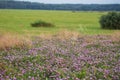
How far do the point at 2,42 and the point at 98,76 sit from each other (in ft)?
24.7

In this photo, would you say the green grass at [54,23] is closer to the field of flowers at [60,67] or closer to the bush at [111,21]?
the bush at [111,21]

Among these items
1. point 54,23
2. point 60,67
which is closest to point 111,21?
point 54,23

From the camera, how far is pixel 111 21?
41.9 metres

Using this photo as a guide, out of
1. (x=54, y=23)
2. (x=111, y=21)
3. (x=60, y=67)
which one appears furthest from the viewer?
(x=54, y=23)

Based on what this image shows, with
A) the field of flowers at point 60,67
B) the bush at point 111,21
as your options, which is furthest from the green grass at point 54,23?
the field of flowers at point 60,67

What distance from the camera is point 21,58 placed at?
40.8ft

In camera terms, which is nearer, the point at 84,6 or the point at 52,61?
the point at 52,61

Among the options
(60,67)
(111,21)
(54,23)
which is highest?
(60,67)

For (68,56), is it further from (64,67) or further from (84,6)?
(84,6)

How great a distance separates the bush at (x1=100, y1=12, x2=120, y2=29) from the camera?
41781mm

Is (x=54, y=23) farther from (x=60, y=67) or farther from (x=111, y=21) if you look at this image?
(x=60, y=67)

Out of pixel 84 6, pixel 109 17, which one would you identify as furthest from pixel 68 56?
pixel 84 6

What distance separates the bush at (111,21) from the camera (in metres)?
41.8

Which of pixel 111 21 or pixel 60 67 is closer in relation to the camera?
pixel 60 67
